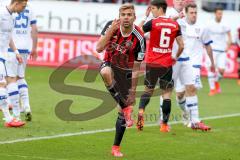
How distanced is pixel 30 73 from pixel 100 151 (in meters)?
15.8

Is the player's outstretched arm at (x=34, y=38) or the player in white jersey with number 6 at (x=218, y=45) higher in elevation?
the player's outstretched arm at (x=34, y=38)

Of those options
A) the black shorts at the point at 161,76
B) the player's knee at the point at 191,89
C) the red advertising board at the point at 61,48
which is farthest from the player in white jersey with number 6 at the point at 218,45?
the black shorts at the point at 161,76

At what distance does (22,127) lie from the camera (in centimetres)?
1415

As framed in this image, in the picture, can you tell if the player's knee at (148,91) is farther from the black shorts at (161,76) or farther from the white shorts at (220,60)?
the white shorts at (220,60)

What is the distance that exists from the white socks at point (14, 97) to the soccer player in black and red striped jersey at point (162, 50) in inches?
96.1

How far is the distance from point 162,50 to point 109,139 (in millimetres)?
2120

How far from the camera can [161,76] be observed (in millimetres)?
14258

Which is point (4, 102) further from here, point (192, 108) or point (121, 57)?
point (192, 108)

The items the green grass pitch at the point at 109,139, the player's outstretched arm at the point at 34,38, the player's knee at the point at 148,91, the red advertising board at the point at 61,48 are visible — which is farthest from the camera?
the red advertising board at the point at 61,48

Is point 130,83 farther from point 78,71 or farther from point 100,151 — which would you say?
point 78,71

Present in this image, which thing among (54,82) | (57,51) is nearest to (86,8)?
(57,51)

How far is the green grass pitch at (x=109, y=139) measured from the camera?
11523 mm

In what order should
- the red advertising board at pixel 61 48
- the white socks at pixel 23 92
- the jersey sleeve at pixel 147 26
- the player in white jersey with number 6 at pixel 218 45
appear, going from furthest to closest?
the red advertising board at pixel 61 48, the player in white jersey with number 6 at pixel 218 45, the white socks at pixel 23 92, the jersey sleeve at pixel 147 26

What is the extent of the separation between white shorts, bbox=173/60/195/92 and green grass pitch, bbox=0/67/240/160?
3.14 ft
